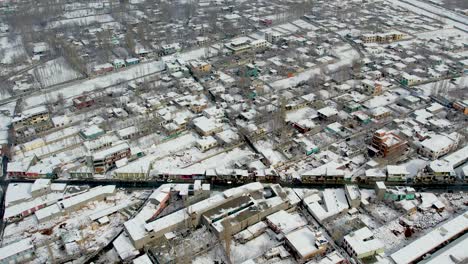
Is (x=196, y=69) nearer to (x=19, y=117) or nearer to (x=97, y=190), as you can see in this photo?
(x=19, y=117)

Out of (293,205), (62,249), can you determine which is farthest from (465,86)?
(62,249)

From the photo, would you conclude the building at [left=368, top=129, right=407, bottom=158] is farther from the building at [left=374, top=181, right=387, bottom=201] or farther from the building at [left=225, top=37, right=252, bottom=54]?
the building at [left=225, top=37, right=252, bottom=54]

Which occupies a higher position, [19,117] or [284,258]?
[19,117]

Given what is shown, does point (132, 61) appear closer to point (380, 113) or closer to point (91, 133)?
point (91, 133)

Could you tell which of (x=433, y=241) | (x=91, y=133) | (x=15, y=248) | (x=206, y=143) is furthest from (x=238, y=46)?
(x=15, y=248)

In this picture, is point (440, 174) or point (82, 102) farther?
point (82, 102)
